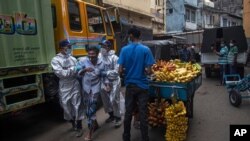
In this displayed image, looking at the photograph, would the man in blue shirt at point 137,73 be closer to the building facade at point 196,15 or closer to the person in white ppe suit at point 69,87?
the person in white ppe suit at point 69,87

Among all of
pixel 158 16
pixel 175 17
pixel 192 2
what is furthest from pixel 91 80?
pixel 192 2

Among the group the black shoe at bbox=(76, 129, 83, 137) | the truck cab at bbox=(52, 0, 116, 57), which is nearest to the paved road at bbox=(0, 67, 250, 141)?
the black shoe at bbox=(76, 129, 83, 137)

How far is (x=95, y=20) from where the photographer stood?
7.09 meters

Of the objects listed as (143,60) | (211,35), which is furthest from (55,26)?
(211,35)

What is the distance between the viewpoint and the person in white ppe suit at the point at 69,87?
497cm

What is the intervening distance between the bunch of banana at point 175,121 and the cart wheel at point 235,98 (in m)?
3.15

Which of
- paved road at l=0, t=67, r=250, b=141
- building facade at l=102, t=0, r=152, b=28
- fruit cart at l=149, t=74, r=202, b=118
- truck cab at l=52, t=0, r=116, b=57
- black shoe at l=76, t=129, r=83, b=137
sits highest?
building facade at l=102, t=0, r=152, b=28

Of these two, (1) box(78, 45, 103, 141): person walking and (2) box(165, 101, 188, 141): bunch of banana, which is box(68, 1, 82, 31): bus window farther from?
(2) box(165, 101, 188, 141): bunch of banana

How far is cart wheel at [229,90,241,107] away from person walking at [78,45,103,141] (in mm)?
3760

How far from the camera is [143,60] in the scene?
13.8 ft

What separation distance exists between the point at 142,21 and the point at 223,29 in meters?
14.5

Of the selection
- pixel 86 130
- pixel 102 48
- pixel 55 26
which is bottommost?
pixel 86 130

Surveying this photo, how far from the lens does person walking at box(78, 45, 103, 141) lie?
488 centimetres

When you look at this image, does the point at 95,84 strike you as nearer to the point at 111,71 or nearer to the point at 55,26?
the point at 111,71
